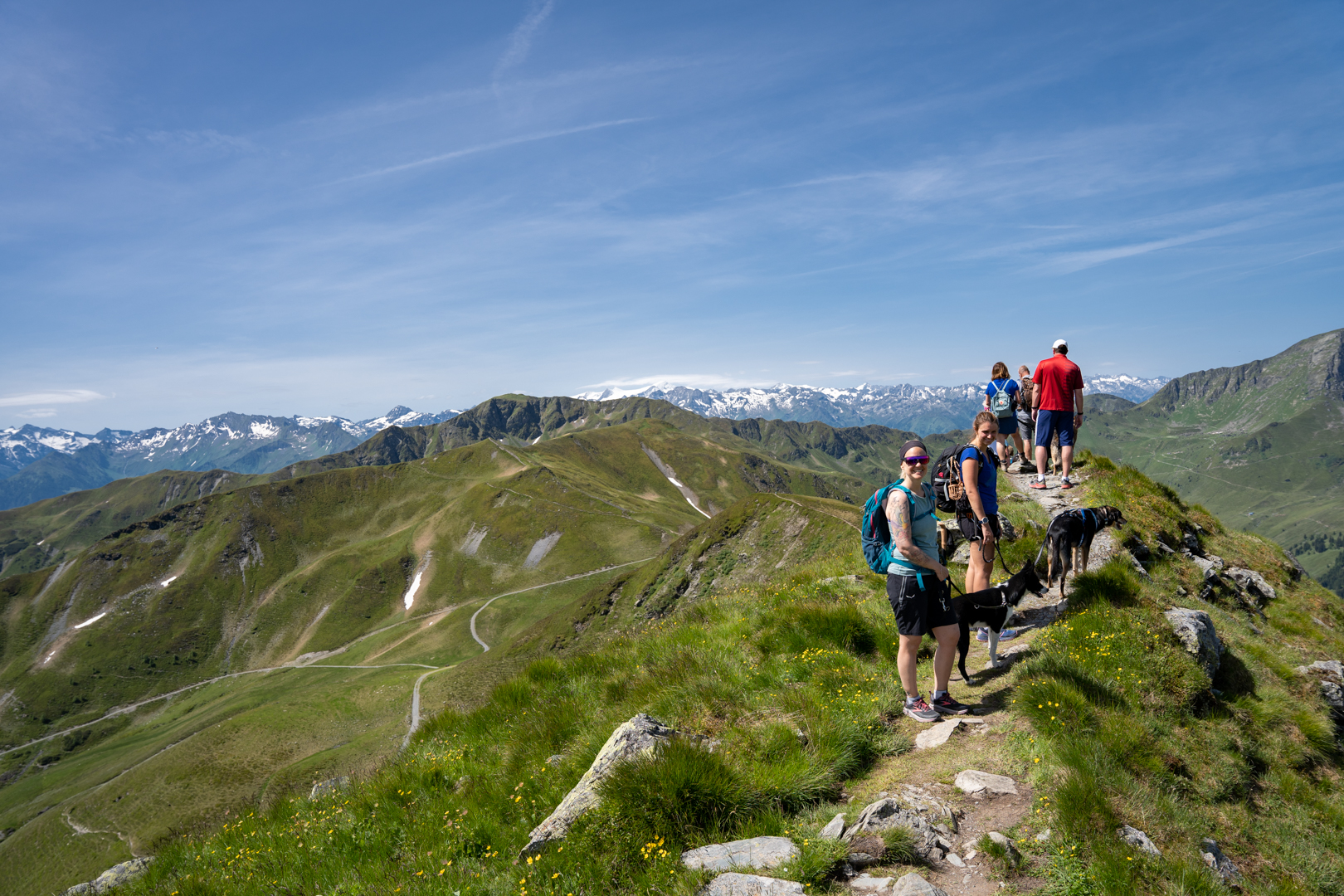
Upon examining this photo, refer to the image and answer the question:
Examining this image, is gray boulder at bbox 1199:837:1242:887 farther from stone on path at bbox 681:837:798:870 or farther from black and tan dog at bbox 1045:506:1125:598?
black and tan dog at bbox 1045:506:1125:598

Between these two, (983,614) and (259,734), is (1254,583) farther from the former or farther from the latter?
(259,734)

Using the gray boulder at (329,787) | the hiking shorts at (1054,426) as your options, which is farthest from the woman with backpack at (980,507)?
the gray boulder at (329,787)

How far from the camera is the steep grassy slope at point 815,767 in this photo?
540 centimetres

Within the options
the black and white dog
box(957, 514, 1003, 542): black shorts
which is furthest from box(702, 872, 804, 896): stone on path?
box(957, 514, 1003, 542): black shorts

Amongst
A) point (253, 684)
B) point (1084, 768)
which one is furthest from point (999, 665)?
point (253, 684)

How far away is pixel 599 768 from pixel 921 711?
14.9ft

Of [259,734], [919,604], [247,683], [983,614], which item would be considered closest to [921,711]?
[919,604]

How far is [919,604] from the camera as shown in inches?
307

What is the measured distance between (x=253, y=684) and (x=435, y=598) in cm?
5020

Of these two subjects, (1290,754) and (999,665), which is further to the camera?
(999,665)

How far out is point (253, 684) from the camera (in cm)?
15438

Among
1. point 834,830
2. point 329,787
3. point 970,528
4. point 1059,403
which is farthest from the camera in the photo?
point 1059,403

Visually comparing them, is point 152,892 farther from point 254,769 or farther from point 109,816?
point 109,816

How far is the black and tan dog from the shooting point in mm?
10688
